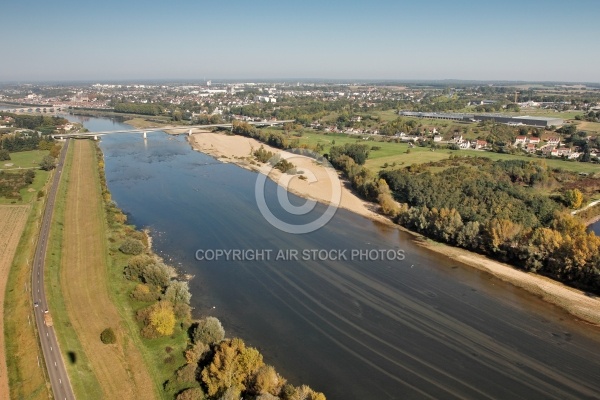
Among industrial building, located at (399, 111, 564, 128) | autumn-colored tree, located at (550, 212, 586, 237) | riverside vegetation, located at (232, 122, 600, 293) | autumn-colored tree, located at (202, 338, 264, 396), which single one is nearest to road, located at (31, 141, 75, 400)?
autumn-colored tree, located at (202, 338, 264, 396)

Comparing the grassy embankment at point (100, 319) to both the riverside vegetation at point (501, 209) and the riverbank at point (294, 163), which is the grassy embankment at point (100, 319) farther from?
the riverside vegetation at point (501, 209)

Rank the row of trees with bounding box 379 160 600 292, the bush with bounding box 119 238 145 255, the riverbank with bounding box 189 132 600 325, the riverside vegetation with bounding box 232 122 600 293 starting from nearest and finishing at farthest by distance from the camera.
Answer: the riverbank with bounding box 189 132 600 325 → the row of trees with bounding box 379 160 600 292 → the riverside vegetation with bounding box 232 122 600 293 → the bush with bounding box 119 238 145 255

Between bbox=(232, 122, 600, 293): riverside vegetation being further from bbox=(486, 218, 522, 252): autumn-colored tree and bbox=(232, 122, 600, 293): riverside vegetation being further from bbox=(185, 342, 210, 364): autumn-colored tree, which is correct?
bbox=(185, 342, 210, 364): autumn-colored tree

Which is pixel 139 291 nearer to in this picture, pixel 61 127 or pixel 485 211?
pixel 485 211

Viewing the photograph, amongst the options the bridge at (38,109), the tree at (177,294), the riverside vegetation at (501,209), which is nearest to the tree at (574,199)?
the riverside vegetation at (501,209)

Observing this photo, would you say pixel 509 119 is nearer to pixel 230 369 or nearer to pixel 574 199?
pixel 574 199
